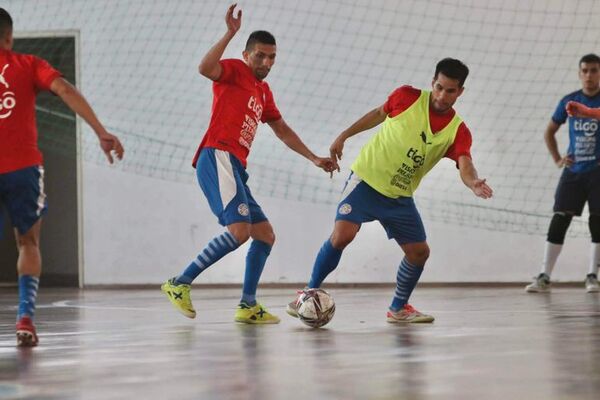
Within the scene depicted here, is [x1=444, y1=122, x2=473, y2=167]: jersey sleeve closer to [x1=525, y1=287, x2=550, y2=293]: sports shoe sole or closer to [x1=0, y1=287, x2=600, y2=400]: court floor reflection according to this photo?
[x1=0, y1=287, x2=600, y2=400]: court floor reflection

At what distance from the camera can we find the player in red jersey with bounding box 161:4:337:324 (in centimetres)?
607

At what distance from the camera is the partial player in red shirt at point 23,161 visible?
4.70 metres

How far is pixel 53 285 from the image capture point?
39.6 feet

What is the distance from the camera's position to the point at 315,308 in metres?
5.65

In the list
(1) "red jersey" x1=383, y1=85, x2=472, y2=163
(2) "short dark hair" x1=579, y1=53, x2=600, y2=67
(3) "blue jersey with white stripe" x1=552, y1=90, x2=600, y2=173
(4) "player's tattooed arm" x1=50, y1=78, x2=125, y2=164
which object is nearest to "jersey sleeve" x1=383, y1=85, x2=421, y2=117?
(1) "red jersey" x1=383, y1=85, x2=472, y2=163

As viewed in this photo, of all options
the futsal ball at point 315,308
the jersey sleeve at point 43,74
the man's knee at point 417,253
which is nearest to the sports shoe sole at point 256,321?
the futsal ball at point 315,308

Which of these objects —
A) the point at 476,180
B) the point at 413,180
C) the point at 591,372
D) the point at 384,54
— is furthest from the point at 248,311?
the point at 384,54

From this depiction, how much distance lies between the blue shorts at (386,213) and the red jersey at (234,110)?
729 mm

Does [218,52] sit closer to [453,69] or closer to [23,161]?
[453,69]

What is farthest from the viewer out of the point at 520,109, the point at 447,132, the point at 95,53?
the point at 95,53

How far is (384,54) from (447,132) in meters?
5.18

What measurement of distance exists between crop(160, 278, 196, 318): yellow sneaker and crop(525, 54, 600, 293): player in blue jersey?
4.27 m

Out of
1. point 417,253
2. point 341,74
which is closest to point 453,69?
point 417,253

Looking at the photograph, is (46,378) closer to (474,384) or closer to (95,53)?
(474,384)
